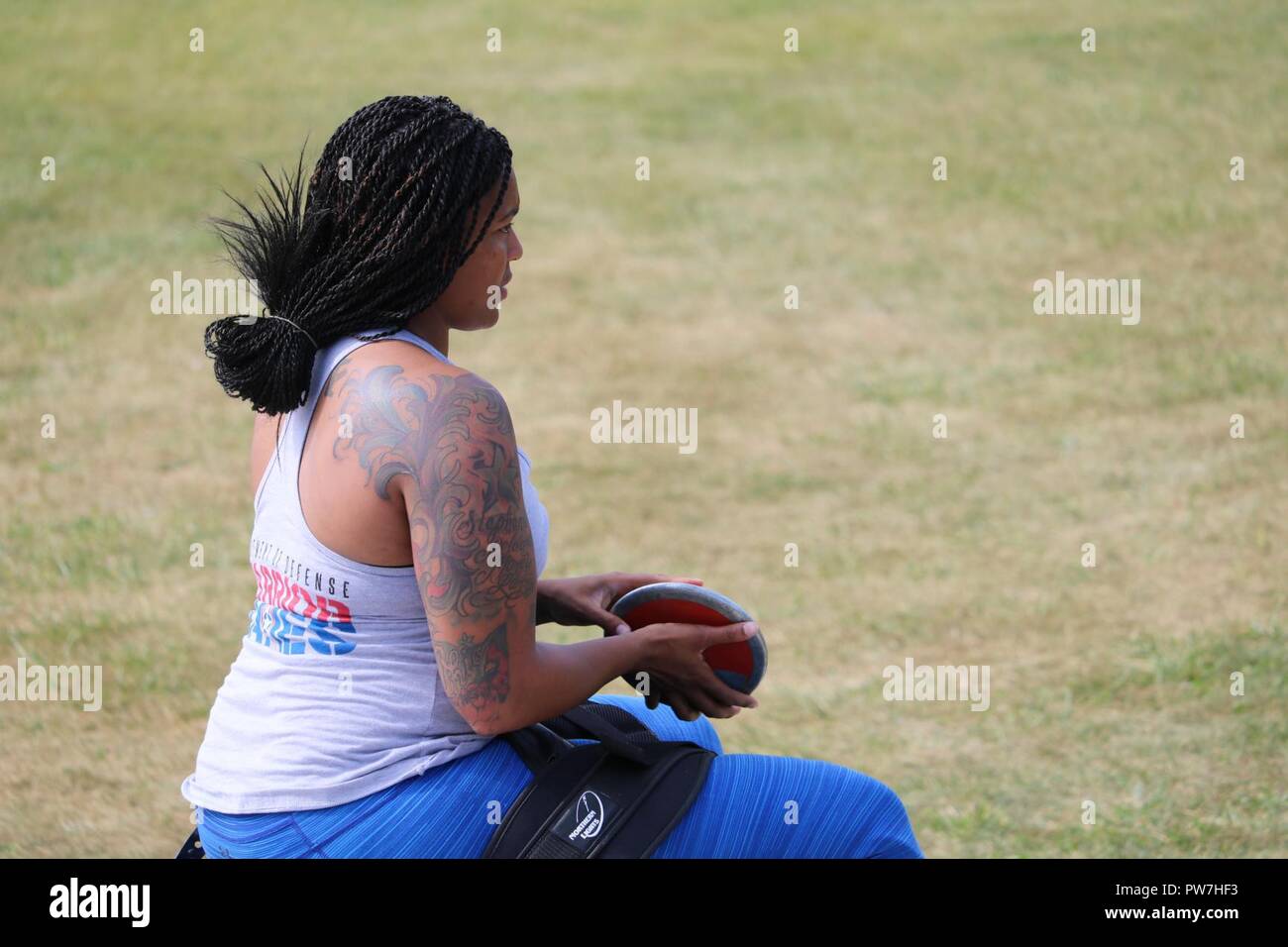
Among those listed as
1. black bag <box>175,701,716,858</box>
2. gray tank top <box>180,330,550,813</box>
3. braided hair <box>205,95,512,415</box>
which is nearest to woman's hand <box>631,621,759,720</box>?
black bag <box>175,701,716,858</box>

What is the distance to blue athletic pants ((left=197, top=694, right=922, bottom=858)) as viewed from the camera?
7.52ft

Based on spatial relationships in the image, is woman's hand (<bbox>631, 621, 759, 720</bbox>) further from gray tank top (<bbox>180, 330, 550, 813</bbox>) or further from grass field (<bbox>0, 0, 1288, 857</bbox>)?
grass field (<bbox>0, 0, 1288, 857</bbox>)

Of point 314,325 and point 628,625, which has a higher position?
point 314,325

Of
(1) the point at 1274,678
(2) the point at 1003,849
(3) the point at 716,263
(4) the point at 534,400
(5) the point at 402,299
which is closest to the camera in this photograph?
(5) the point at 402,299

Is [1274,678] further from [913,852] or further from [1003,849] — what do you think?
[913,852]

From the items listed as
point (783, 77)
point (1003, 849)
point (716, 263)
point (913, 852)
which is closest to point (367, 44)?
point (783, 77)

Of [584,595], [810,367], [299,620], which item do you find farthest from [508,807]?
[810,367]

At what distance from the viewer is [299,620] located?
237cm

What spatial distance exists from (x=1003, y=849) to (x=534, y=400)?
4254 mm

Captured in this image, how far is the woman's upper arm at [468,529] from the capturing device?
7.19 ft

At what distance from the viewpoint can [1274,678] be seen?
189 inches

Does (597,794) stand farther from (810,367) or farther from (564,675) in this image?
(810,367)

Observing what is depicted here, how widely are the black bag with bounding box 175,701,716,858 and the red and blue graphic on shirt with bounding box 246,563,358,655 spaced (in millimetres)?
311

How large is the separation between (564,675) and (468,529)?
33cm
